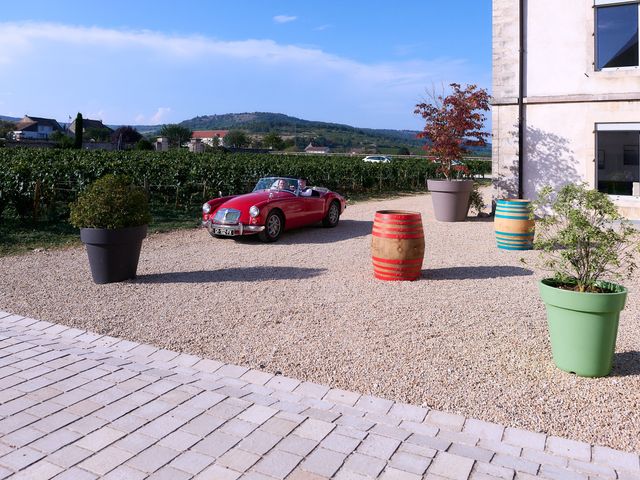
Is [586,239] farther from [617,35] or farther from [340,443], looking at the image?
[617,35]

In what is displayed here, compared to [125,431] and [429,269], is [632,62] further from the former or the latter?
[125,431]

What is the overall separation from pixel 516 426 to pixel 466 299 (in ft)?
9.66

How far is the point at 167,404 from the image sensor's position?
3570 millimetres

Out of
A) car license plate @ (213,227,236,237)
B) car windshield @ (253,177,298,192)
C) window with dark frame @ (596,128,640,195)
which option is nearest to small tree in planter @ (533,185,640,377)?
car license plate @ (213,227,236,237)

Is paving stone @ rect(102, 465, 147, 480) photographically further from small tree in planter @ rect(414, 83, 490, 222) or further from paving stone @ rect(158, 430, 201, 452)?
small tree in planter @ rect(414, 83, 490, 222)

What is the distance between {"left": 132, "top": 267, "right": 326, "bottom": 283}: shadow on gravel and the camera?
740cm

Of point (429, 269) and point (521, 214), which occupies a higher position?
point (521, 214)

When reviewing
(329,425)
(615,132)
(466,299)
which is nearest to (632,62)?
(615,132)

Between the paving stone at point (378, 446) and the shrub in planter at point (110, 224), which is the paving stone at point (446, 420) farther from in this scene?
the shrub in planter at point (110, 224)

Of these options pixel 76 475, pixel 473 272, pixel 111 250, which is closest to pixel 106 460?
pixel 76 475

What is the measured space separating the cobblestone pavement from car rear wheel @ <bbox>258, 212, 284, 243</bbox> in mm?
6288

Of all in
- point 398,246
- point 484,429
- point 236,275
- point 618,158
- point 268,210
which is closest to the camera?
point 484,429

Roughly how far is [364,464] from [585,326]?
2.03 m

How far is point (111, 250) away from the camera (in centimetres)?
703
